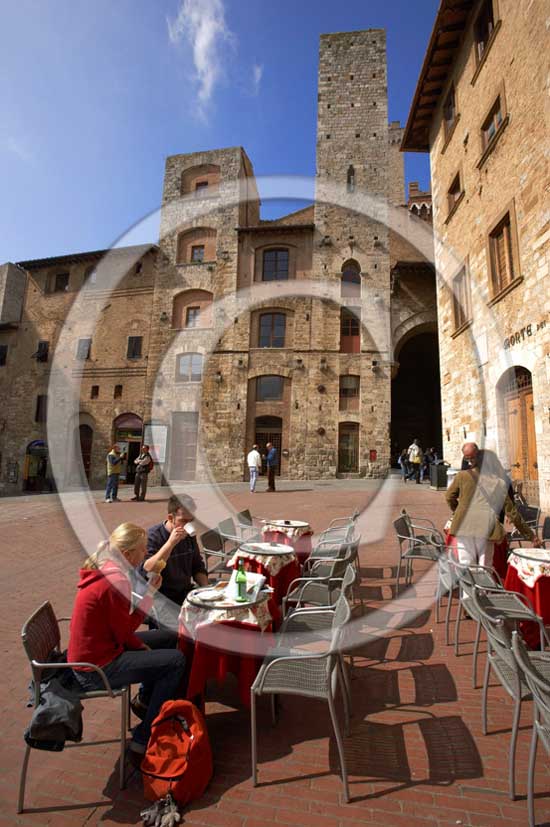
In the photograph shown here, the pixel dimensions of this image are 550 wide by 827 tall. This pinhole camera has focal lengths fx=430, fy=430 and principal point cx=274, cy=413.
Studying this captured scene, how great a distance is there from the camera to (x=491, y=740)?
8.29ft

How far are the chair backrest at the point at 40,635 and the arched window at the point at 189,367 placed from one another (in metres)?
19.6

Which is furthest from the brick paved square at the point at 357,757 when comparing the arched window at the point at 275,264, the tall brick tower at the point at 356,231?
the arched window at the point at 275,264

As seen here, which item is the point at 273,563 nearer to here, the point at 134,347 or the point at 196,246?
the point at 134,347

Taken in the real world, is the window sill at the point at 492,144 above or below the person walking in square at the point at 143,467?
above

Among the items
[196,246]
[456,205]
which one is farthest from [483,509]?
[196,246]

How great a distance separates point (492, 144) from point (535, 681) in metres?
11.5

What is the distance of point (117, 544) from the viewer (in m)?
2.64

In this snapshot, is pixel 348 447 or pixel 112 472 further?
pixel 348 447

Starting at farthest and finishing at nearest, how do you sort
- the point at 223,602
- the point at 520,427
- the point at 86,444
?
1. the point at 86,444
2. the point at 520,427
3. the point at 223,602

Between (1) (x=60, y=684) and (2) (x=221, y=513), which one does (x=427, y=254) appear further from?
(1) (x=60, y=684)

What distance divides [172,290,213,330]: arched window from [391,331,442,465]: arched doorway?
42.0 feet

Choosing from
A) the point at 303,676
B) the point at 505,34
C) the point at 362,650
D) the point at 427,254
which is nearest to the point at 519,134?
the point at 505,34

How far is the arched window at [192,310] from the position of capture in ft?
73.2

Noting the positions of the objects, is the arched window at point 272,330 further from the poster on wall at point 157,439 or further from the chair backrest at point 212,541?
the chair backrest at point 212,541
